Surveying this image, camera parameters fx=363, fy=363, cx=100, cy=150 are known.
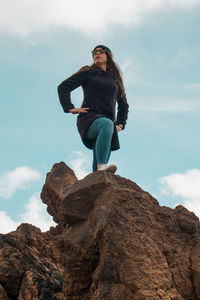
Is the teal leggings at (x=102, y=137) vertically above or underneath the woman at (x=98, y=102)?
underneath

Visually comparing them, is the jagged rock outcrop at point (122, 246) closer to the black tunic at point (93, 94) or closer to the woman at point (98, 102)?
the woman at point (98, 102)

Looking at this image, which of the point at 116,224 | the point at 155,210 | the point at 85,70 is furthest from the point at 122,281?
the point at 85,70

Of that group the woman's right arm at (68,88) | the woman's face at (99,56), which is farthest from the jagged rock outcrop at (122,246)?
the woman's face at (99,56)

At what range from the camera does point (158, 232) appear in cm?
584

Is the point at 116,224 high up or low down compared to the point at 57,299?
up

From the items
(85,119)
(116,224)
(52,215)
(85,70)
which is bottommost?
(116,224)

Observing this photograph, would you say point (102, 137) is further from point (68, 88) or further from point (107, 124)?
point (68, 88)

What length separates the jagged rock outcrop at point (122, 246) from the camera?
483 centimetres

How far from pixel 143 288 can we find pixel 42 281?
3.65m

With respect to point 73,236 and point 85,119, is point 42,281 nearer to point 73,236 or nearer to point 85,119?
point 73,236

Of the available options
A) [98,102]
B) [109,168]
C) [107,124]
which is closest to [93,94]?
[98,102]

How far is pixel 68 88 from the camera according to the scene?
7.55 meters

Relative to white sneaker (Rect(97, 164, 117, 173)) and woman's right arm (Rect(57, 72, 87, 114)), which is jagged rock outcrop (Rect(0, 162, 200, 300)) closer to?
white sneaker (Rect(97, 164, 117, 173))

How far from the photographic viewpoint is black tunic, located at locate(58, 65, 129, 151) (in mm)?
7281
